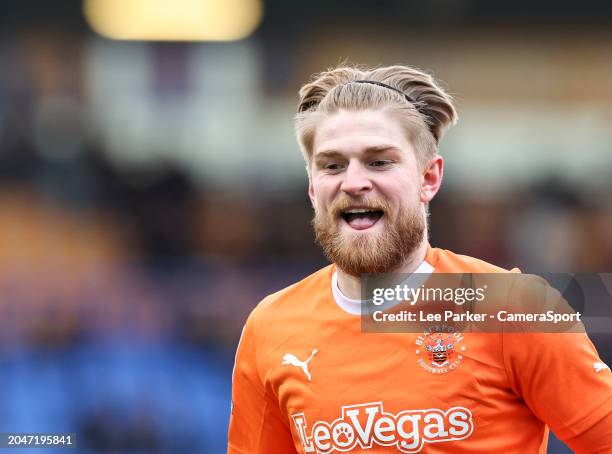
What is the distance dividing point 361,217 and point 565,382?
69cm

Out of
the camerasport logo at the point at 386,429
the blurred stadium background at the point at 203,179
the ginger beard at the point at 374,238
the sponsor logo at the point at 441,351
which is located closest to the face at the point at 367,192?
the ginger beard at the point at 374,238

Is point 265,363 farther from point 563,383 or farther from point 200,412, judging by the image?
point 200,412

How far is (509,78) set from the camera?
9555mm

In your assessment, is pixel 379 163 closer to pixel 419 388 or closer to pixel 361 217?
pixel 361 217

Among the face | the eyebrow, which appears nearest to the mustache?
the face

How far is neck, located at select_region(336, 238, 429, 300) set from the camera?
2.80 m

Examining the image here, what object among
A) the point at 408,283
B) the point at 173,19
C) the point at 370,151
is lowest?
the point at 408,283

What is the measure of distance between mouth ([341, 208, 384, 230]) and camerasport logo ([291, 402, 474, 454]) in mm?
479

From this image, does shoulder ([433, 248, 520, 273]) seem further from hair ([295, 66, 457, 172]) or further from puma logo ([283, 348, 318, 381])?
puma logo ([283, 348, 318, 381])

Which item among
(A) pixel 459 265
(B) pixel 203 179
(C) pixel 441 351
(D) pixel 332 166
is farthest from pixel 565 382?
(B) pixel 203 179

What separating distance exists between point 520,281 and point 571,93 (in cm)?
728

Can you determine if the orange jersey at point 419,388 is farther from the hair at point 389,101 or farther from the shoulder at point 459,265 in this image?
the hair at point 389,101

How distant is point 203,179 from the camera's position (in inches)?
347

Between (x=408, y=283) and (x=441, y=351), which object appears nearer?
(x=441, y=351)
